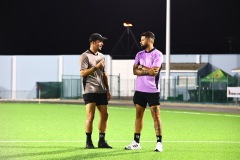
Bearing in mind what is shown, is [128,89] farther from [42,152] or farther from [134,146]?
[42,152]

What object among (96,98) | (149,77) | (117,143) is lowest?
(117,143)

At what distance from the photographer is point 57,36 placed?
60.6 metres

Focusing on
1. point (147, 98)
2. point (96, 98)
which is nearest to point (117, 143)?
point (96, 98)

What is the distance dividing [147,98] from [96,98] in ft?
3.53

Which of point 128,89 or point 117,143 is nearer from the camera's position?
point 117,143

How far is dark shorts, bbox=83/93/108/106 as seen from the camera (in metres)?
11.2

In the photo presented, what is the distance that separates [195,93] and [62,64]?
695 inches

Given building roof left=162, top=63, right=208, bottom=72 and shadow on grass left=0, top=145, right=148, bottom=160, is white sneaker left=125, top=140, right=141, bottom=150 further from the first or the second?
building roof left=162, top=63, right=208, bottom=72

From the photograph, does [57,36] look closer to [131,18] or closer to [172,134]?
[131,18]

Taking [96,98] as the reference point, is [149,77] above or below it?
above

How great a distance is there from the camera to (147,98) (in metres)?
10.8

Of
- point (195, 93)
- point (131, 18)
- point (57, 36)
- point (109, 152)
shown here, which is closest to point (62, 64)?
point (57, 36)

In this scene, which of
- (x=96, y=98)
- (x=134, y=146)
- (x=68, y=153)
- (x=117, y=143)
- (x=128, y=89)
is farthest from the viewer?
(x=128, y=89)

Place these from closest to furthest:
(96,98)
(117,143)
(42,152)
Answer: (42,152) < (96,98) < (117,143)
